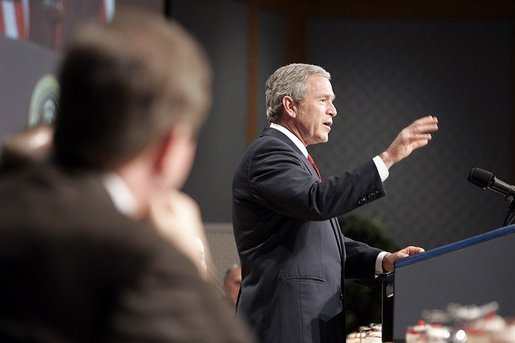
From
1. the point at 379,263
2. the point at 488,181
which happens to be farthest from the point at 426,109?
the point at 488,181

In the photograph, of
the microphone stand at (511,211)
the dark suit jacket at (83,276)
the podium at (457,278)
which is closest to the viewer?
the dark suit jacket at (83,276)

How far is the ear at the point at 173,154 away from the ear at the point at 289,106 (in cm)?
213

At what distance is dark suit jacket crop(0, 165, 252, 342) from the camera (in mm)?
920

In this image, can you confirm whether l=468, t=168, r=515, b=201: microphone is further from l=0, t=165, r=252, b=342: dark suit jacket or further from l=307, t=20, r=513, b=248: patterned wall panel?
l=307, t=20, r=513, b=248: patterned wall panel

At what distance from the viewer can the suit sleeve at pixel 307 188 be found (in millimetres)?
2771

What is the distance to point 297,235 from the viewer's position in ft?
9.57

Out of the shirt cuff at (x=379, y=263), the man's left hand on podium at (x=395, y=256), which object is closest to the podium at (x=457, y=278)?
the man's left hand on podium at (x=395, y=256)

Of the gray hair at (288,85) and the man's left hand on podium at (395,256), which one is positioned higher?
the gray hair at (288,85)

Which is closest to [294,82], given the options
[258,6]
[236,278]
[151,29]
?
[236,278]

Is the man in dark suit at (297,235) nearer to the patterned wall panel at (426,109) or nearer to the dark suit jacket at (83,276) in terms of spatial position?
the dark suit jacket at (83,276)

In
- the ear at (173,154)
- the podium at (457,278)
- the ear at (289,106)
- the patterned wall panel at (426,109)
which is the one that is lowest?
the patterned wall panel at (426,109)

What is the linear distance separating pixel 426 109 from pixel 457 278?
5.27m

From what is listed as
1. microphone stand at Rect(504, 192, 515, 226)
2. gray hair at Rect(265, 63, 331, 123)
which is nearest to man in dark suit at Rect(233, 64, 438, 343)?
gray hair at Rect(265, 63, 331, 123)

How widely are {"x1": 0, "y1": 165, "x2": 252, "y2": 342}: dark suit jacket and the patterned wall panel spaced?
6.56 m
